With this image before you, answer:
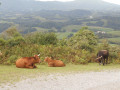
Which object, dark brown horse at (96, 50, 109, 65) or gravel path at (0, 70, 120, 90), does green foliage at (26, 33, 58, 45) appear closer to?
dark brown horse at (96, 50, 109, 65)

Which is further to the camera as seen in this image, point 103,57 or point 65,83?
point 103,57

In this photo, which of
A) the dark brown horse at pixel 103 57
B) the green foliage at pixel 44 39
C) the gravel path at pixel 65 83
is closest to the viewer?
the gravel path at pixel 65 83

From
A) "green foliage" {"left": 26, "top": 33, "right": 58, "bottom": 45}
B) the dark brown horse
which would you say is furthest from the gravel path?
"green foliage" {"left": 26, "top": 33, "right": 58, "bottom": 45}

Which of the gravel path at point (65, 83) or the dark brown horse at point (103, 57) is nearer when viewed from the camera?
the gravel path at point (65, 83)

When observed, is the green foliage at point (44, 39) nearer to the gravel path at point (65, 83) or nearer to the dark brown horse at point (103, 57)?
the dark brown horse at point (103, 57)

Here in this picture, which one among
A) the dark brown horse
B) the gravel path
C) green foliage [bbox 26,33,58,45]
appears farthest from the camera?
green foliage [bbox 26,33,58,45]

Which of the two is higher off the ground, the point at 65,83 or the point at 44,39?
the point at 44,39

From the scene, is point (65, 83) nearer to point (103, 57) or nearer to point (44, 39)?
point (103, 57)

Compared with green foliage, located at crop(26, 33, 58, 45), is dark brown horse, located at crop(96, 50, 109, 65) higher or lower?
lower

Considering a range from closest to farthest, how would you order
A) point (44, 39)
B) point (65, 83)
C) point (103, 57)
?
point (65, 83) < point (103, 57) < point (44, 39)

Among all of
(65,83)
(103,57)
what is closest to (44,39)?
(103,57)

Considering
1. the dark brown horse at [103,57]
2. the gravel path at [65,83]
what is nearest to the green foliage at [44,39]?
the dark brown horse at [103,57]

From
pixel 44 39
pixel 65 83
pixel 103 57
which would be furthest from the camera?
pixel 44 39

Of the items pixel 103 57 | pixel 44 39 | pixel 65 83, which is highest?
pixel 44 39
